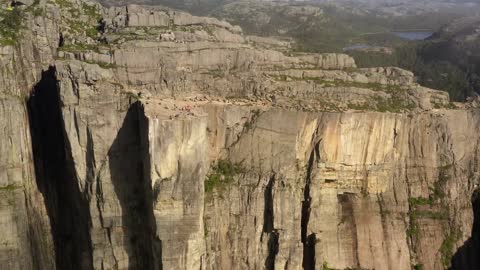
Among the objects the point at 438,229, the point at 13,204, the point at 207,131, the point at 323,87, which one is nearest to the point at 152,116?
the point at 207,131

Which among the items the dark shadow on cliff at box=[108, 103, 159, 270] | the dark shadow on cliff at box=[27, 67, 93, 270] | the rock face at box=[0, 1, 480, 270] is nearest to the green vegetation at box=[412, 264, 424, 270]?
the rock face at box=[0, 1, 480, 270]

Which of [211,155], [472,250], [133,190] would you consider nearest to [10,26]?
[133,190]

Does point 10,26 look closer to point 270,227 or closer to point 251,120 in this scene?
point 251,120

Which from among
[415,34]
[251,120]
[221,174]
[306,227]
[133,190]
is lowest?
[306,227]

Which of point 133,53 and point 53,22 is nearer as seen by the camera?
point 133,53

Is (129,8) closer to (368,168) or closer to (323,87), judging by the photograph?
(323,87)

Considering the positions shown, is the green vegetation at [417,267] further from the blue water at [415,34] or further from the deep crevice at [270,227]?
the blue water at [415,34]
